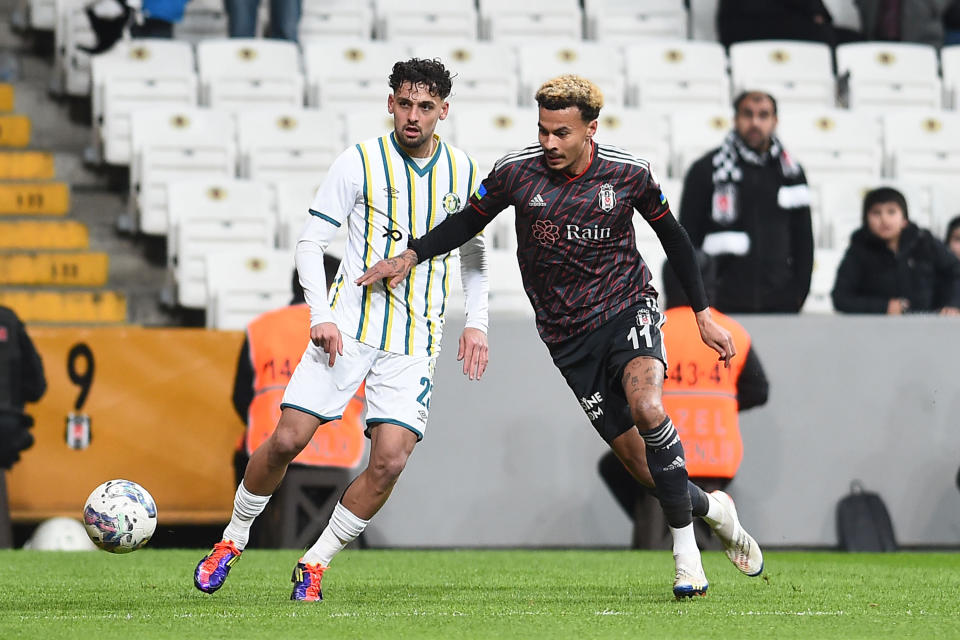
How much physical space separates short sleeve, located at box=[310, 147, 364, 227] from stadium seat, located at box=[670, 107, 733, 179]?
6998 millimetres

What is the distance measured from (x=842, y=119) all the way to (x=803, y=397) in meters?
4.35

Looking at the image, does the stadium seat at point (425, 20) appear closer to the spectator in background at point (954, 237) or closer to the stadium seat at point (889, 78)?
the stadium seat at point (889, 78)

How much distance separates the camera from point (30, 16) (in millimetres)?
13789

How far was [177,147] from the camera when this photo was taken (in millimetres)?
12047

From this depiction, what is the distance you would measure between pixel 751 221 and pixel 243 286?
355cm

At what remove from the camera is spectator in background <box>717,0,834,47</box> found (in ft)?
45.4

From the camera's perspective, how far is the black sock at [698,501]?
591cm

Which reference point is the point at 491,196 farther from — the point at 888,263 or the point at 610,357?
the point at 888,263

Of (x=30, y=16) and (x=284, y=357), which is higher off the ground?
(x=30, y=16)

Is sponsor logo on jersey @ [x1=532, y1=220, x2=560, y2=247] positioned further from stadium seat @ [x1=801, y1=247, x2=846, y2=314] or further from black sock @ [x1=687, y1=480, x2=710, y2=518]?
stadium seat @ [x1=801, y1=247, x2=846, y2=314]

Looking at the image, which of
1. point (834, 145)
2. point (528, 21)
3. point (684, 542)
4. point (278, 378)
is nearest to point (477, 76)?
point (528, 21)

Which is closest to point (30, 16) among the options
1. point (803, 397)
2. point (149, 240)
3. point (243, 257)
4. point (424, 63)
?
point (149, 240)

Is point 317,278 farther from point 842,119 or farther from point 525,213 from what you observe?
point 842,119

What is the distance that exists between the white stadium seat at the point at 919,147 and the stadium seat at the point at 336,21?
461cm
